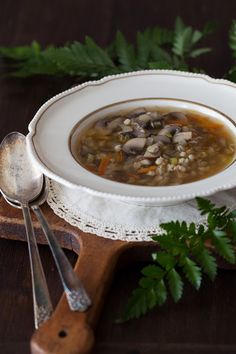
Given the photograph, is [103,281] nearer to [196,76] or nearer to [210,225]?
[210,225]

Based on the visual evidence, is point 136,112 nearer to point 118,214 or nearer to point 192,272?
point 118,214

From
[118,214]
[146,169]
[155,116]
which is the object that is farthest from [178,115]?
[118,214]

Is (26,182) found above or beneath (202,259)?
beneath

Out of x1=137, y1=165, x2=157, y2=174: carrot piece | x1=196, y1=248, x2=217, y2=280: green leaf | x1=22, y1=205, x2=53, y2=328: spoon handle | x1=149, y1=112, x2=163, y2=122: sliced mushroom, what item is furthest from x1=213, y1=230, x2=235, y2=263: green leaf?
x1=149, y1=112, x2=163, y2=122: sliced mushroom

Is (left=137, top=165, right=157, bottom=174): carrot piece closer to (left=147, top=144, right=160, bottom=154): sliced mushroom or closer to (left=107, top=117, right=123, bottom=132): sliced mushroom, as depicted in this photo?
(left=147, top=144, right=160, bottom=154): sliced mushroom

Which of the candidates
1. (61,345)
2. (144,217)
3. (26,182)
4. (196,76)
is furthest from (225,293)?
(196,76)

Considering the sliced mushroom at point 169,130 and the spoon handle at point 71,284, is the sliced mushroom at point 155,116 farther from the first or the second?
the spoon handle at point 71,284

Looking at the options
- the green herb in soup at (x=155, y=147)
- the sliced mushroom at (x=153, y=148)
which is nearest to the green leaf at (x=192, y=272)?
the green herb in soup at (x=155, y=147)
